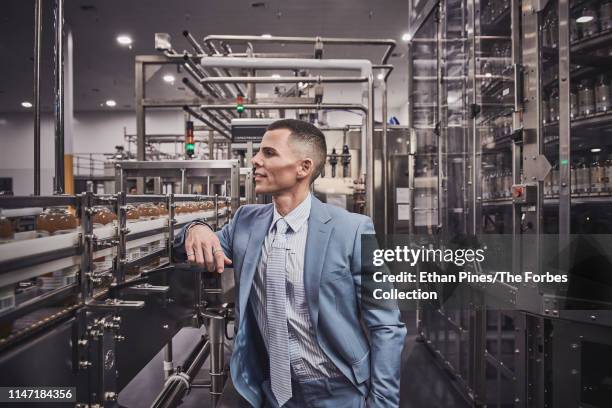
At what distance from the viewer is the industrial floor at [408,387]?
2566 mm

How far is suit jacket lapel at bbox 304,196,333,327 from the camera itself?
46.1 inches

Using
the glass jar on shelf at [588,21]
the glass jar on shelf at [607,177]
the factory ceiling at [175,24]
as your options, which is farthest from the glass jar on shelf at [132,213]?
the factory ceiling at [175,24]

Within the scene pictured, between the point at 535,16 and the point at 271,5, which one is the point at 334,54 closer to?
the point at 271,5

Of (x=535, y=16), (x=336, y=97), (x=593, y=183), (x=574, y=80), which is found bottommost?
(x=593, y=183)

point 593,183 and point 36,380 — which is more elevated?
point 593,183

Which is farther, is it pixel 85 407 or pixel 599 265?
pixel 599 265

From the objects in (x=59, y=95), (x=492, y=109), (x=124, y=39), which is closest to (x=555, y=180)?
(x=492, y=109)

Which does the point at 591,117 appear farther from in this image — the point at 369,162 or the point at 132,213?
the point at 132,213

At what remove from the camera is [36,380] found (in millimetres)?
828

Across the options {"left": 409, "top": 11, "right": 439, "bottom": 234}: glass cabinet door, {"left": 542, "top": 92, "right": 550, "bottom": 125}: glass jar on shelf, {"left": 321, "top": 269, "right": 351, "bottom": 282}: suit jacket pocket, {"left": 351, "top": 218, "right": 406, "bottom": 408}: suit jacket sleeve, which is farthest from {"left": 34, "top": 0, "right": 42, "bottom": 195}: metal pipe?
{"left": 409, "top": 11, "right": 439, "bottom": 234}: glass cabinet door

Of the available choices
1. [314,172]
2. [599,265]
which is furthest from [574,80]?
[314,172]

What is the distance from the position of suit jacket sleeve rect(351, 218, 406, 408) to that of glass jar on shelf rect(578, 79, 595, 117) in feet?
5.04

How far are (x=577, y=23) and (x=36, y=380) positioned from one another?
8.41 feet

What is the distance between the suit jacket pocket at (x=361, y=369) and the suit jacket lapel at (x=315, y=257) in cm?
18
